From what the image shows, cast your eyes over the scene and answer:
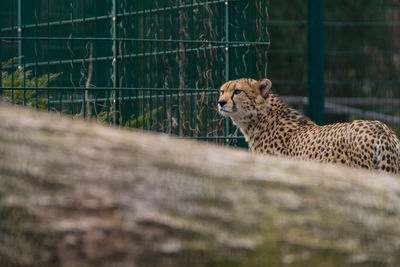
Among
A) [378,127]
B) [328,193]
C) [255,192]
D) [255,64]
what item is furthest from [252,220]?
[255,64]

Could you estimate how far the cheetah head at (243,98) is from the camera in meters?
5.87

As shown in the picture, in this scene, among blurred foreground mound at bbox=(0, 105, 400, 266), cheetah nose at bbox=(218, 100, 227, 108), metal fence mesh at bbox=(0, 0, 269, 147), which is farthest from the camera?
metal fence mesh at bbox=(0, 0, 269, 147)

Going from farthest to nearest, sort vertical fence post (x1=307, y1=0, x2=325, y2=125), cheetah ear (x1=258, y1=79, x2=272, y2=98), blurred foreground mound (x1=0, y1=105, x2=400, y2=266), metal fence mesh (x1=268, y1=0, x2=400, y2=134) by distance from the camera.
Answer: metal fence mesh (x1=268, y1=0, x2=400, y2=134) < vertical fence post (x1=307, y1=0, x2=325, y2=125) < cheetah ear (x1=258, y1=79, x2=272, y2=98) < blurred foreground mound (x1=0, y1=105, x2=400, y2=266)

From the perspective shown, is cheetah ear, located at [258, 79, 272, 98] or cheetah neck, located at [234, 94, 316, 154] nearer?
cheetah neck, located at [234, 94, 316, 154]

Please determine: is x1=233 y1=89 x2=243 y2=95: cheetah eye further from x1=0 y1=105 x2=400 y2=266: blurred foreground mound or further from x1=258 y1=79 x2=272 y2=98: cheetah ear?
x1=0 y1=105 x2=400 y2=266: blurred foreground mound

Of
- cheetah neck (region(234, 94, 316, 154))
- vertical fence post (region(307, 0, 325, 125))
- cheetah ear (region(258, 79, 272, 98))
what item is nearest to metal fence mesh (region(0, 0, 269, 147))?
cheetah neck (region(234, 94, 316, 154))

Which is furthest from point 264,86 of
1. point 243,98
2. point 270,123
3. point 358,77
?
point 358,77

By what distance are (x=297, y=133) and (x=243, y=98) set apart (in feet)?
1.98

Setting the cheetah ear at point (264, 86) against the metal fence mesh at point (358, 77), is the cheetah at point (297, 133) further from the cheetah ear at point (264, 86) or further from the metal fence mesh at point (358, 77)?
the metal fence mesh at point (358, 77)

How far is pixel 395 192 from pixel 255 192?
0.45 m

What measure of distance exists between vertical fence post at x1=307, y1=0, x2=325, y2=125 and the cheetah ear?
1.00m

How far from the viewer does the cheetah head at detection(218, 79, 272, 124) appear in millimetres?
5867

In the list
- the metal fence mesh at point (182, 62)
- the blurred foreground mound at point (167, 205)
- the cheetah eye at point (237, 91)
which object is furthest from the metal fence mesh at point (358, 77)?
the blurred foreground mound at point (167, 205)

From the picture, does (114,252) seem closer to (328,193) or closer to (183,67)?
(328,193)
